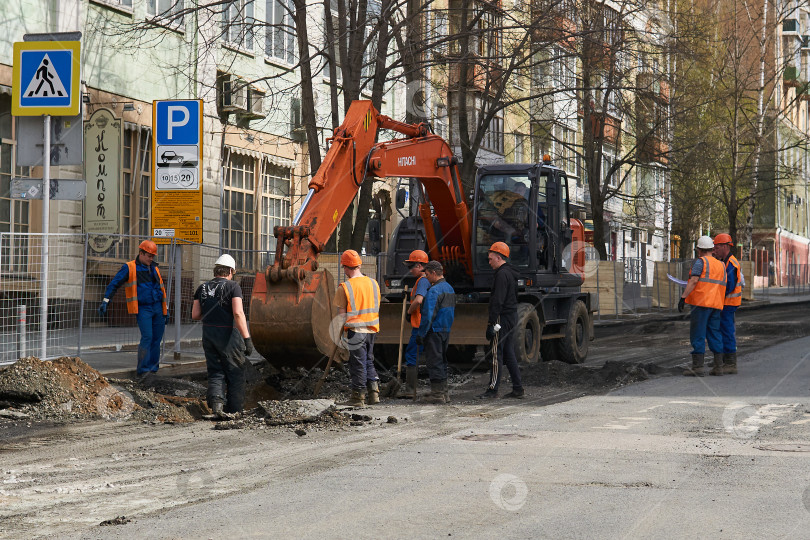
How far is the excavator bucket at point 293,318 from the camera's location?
1142 cm

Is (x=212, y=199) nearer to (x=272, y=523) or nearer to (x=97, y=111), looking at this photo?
(x=97, y=111)

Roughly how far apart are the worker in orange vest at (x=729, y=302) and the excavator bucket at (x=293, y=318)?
5.97 metres

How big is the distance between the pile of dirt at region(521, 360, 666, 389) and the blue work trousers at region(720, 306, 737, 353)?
0.97 meters

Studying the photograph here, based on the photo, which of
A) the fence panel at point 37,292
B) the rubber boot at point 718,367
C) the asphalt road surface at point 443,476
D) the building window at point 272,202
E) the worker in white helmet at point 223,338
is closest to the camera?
the asphalt road surface at point 443,476

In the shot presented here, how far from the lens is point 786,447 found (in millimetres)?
8547

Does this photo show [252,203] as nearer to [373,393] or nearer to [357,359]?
[373,393]

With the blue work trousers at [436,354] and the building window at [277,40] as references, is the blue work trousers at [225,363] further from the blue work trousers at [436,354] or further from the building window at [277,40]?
the building window at [277,40]

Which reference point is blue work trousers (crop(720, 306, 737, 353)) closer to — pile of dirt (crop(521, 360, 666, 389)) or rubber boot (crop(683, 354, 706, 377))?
rubber boot (crop(683, 354, 706, 377))

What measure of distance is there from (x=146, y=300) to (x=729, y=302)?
795 cm

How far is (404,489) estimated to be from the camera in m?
6.82

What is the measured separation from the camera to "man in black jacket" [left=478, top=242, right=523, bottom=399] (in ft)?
40.3

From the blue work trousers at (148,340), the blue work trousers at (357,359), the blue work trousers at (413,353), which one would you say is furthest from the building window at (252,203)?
the blue work trousers at (357,359)

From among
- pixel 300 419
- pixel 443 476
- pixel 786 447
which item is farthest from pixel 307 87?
pixel 443 476

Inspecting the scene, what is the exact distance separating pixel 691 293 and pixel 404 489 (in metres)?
8.93
